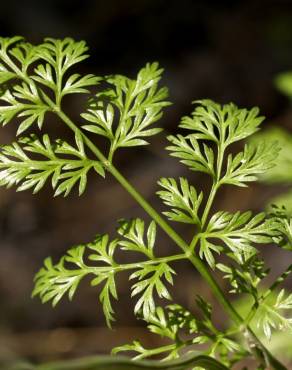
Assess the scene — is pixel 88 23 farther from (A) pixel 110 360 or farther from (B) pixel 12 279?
(A) pixel 110 360

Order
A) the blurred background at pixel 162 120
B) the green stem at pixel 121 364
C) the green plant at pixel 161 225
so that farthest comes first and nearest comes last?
the blurred background at pixel 162 120 → the green plant at pixel 161 225 → the green stem at pixel 121 364

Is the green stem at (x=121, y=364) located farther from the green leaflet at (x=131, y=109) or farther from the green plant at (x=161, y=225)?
the green leaflet at (x=131, y=109)

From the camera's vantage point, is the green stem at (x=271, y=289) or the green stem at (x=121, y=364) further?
the green stem at (x=271, y=289)

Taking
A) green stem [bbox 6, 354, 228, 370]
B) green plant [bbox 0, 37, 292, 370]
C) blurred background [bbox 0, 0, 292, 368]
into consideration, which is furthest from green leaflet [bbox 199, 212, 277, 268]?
blurred background [bbox 0, 0, 292, 368]

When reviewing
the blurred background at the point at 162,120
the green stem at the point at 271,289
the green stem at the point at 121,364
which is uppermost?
the green stem at the point at 121,364

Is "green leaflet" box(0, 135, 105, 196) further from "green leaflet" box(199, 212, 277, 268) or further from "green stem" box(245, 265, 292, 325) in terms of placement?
"green stem" box(245, 265, 292, 325)

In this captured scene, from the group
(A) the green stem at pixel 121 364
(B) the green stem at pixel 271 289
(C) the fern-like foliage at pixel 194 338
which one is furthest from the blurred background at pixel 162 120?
(A) the green stem at pixel 121 364

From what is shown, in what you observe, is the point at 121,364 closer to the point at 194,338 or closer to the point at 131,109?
the point at 194,338

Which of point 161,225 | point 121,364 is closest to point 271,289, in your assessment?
point 161,225

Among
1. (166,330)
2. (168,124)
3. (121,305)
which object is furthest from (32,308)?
(166,330)
